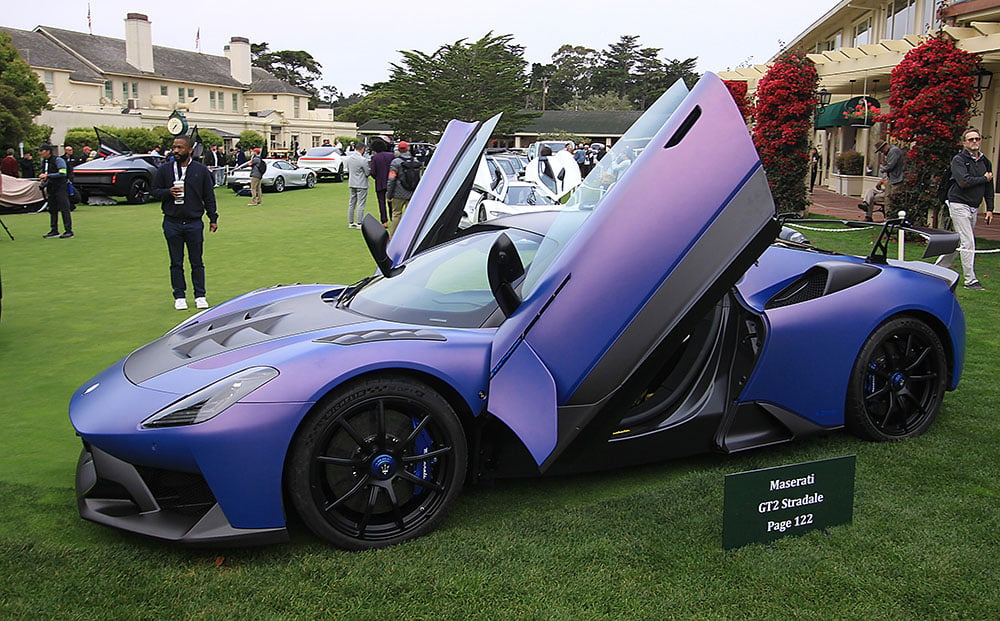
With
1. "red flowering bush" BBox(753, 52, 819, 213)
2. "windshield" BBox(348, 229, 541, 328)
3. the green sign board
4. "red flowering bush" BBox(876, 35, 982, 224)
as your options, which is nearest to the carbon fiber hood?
"windshield" BBox(348, 229, 541, 328)

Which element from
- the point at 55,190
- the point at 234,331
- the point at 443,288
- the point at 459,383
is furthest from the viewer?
the point at 55,190

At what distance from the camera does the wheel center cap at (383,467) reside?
3.28 m

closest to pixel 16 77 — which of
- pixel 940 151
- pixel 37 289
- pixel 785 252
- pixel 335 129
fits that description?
pixel 37 289

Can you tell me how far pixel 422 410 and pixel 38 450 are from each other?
272 centimetres

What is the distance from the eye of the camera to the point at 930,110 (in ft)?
42.1

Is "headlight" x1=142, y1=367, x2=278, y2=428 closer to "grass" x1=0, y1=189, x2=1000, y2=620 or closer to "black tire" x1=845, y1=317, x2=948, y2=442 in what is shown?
"grass" x1=0, y1=189, x2=1000, y2=620

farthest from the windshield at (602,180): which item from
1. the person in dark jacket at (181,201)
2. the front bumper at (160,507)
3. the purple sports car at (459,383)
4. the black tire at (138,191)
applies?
the black tire at (138,191)

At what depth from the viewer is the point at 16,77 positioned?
30.4 meters

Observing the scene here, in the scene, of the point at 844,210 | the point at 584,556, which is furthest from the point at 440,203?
the point at 844,210

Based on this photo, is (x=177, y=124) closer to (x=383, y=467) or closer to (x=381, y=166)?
(x=381, y=166)

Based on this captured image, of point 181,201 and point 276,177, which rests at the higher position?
point 276,177

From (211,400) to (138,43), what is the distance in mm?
68084

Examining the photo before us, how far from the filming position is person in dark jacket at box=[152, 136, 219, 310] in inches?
332

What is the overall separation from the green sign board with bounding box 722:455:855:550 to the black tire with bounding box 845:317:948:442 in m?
1.02
